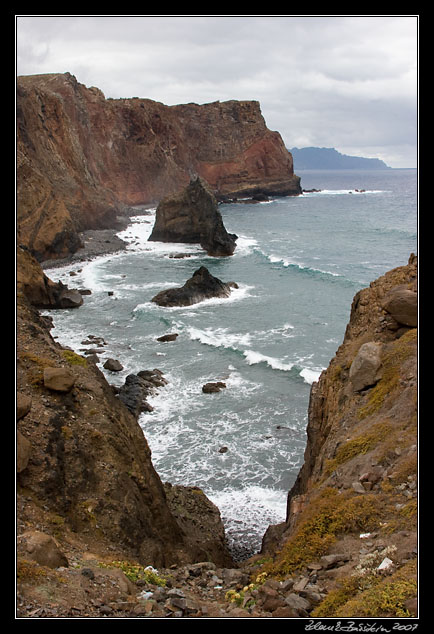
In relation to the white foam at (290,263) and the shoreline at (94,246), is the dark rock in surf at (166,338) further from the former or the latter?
the white foam at (290,263)

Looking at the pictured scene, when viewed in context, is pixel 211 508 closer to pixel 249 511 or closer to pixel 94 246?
pixel 249 511

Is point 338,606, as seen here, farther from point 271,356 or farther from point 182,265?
point 182,265

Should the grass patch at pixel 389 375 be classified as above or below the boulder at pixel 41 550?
above

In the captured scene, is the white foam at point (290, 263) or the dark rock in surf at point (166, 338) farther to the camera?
the white foam at point (290, 263)

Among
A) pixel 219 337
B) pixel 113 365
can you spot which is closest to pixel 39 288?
pixel 113 365

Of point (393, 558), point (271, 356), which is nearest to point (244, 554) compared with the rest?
point (393, 558)

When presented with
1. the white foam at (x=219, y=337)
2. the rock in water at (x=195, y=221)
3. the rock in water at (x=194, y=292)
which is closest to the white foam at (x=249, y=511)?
the white foam at (x=219, y=337)
